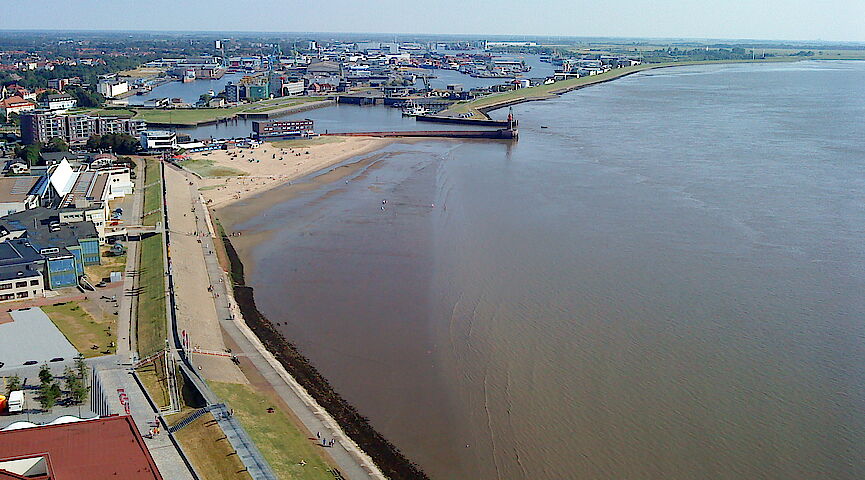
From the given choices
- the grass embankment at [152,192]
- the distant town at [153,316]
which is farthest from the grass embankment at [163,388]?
the grass embankment at [152,192]

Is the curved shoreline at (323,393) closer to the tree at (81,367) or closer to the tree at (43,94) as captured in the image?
the tree at (81,367)

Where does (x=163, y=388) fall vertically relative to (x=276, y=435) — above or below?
above

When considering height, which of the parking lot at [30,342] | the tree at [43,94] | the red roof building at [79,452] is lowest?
the parking lot at [30,342]

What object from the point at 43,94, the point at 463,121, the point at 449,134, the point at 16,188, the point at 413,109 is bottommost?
the point at 16,188

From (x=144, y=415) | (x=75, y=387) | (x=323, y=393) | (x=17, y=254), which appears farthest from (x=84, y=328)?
(x=323, y=393)

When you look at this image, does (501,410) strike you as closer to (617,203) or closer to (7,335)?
(7,335)

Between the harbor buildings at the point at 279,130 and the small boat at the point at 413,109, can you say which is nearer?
the harbor buildings at the point at 279,130

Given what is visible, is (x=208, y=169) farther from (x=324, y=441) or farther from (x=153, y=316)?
(x=324, y=441)

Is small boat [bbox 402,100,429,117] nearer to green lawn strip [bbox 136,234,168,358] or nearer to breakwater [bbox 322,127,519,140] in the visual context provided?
breakwater [bbox 322,127,519,140]
